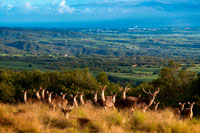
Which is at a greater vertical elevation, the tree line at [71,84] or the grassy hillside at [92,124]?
the grassy hillside at [92,124]

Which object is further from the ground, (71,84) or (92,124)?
(92,124)

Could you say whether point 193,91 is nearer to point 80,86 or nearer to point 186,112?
point 186,112

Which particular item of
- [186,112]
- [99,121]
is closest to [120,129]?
[99,121]

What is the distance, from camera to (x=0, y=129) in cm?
961

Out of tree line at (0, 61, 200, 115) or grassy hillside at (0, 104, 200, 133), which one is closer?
grassy hillside at (0, 104, 200, 133)

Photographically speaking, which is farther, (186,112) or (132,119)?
(186,112)

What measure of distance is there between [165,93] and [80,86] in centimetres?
757

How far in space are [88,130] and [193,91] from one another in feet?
39.9

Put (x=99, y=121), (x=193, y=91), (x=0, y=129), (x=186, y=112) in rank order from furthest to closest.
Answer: (x=193, y=91), (x=186, y=112), (x=99, y=121), (x=0, y=129)

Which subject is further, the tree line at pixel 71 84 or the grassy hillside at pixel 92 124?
the tree line at pixel 71 84

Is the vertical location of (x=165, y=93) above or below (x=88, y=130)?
below

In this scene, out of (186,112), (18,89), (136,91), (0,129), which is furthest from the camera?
(136,91)

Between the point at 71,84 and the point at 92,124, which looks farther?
the point at 71,84

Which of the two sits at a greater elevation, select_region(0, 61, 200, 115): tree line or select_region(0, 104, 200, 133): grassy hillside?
select_region(0, 104, 200, 133): grassy hillside
